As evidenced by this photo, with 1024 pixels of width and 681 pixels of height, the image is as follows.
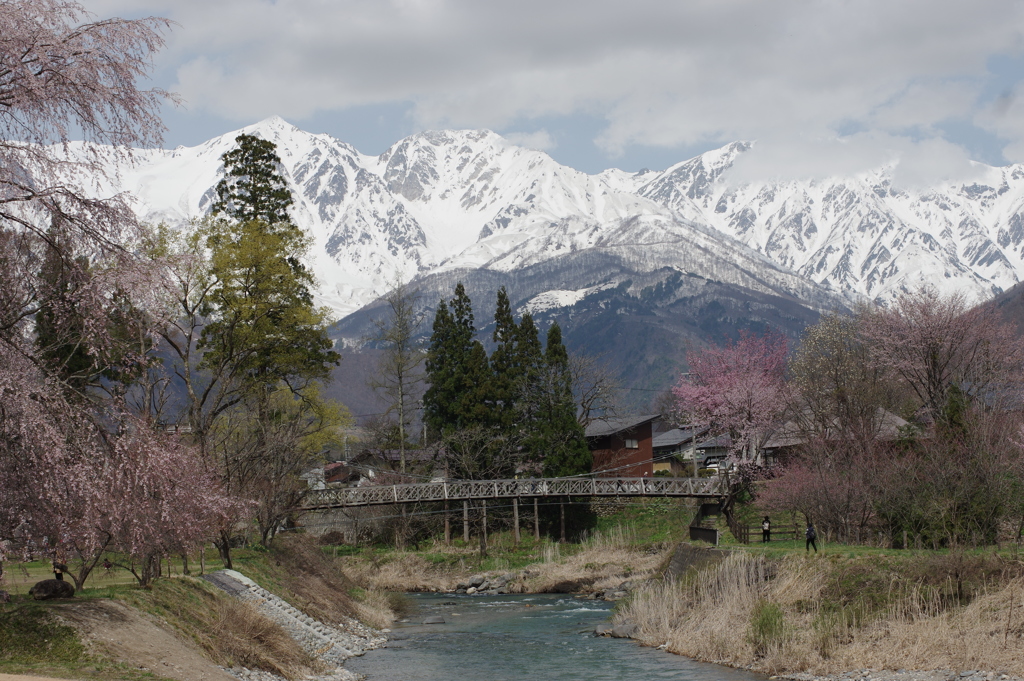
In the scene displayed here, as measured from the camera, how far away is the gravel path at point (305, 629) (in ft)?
93.4

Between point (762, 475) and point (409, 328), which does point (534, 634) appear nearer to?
point (762, 475)

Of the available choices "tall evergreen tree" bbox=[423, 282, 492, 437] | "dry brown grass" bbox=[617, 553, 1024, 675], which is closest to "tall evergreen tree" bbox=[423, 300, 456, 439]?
"tall evergreen tree" bbox=[423, 282, 492, 437]

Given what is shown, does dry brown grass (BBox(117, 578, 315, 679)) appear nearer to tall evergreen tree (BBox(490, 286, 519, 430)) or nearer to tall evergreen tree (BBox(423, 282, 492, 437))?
tall evergreen tree (BBox(423, 282, 492, 437))

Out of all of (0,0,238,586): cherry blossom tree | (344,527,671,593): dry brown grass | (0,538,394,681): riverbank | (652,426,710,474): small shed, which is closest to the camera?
(0,0,238,586): cherry blossom tree

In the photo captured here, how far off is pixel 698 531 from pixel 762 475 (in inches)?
621

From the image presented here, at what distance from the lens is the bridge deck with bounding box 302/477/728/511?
57.8 metres

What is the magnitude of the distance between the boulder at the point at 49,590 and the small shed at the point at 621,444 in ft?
180

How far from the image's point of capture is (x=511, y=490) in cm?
6162

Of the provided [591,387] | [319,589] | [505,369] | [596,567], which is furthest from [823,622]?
[591,387]

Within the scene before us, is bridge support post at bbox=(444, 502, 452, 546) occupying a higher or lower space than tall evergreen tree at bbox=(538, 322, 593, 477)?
lower

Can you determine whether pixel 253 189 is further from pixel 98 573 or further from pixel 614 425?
pixel 614 425

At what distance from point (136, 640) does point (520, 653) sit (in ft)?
47.8

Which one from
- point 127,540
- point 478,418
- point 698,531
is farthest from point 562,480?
point 127,540

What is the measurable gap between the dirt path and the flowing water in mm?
6961
